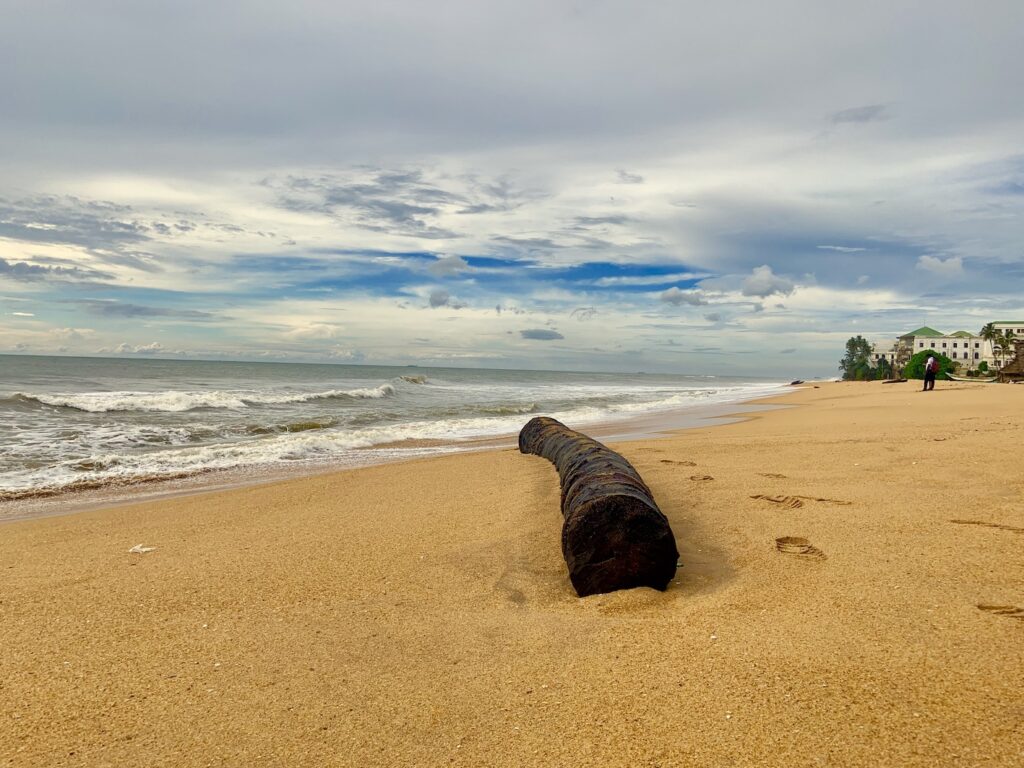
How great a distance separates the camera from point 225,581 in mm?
4363

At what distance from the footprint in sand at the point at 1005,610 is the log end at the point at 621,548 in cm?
159

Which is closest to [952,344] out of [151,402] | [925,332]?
[925,332]

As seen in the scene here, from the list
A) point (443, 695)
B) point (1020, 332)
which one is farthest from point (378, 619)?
point (1020, 332)

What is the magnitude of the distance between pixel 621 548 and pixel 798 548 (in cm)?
140

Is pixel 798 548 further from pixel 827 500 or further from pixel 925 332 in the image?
pixel 925 332

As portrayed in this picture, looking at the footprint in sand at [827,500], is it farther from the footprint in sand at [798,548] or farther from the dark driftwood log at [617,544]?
the dark driftwood log at [617,544]

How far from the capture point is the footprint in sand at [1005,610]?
3201mm

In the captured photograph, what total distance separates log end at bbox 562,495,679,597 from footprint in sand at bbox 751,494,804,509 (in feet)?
6.70

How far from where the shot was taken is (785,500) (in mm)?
5734

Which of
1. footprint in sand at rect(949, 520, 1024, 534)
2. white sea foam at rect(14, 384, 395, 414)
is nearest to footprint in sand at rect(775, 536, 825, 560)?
footprint in sand at rect(949, 520, 1024, 534)

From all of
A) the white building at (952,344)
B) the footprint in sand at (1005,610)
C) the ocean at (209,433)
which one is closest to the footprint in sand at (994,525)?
the footprint in sand at (1005,610)

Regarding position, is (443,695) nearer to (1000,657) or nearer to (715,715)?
(715,715)

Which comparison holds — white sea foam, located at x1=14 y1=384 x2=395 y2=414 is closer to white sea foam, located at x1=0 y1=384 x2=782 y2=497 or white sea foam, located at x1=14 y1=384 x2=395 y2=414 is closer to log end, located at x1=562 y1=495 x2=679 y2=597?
white sea foam, located at x1=0 y1=384 x2=782 y2=497

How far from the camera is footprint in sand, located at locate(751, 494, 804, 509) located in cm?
557
